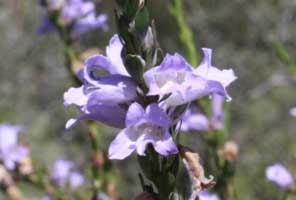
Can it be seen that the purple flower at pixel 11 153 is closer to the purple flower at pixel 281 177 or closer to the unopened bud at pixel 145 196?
the purple flower at pixel 281 177

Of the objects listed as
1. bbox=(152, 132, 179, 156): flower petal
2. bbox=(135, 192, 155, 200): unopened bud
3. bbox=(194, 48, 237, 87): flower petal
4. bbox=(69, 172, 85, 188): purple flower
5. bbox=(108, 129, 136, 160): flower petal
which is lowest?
bbox=(135, 192, 155, 200): unopened bud

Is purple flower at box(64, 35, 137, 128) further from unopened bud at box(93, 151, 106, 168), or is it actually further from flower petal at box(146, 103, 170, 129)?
unopened bud at box(93, 151, 106, 168)

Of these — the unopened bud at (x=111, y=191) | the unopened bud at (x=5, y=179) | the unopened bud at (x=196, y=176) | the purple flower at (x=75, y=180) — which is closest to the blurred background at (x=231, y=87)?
the purple flower at (x=75, y=180)

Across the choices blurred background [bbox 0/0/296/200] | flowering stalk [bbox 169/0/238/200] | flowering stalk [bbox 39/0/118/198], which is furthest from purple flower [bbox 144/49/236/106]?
blurred background [bbox 0/0/296/200]

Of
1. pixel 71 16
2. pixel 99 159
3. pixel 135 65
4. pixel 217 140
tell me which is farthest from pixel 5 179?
pixel 135 65

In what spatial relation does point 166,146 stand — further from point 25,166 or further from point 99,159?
point 25,166

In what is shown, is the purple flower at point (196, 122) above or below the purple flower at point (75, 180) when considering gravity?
below
